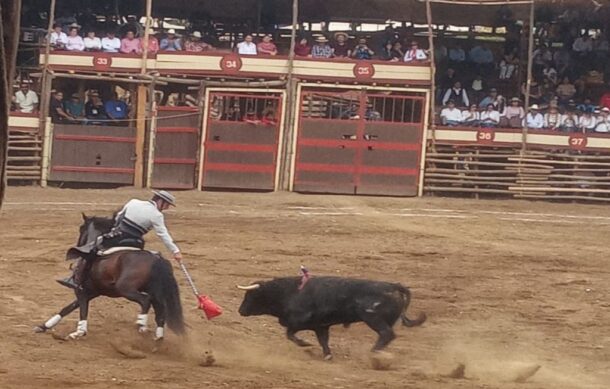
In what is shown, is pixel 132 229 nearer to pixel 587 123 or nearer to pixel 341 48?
pixel 341 48

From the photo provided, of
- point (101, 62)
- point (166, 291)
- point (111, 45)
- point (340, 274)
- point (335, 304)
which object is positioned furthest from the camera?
point (111, 45)

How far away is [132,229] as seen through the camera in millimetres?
10359

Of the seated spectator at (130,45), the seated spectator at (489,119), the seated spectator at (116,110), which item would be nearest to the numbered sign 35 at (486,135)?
the seated spectator at (489,119)

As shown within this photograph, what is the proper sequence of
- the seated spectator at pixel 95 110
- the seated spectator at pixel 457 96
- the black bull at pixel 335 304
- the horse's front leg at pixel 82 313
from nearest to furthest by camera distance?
the black bull at pixel 335 304 < the horse's front leg at pixel 82 313 < the seated spectator at pixel 95 110 < the seated spectator at pixel 457 96

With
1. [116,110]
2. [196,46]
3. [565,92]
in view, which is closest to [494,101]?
[565,92]

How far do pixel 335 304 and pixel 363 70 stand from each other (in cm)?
1560

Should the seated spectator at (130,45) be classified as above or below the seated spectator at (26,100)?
above

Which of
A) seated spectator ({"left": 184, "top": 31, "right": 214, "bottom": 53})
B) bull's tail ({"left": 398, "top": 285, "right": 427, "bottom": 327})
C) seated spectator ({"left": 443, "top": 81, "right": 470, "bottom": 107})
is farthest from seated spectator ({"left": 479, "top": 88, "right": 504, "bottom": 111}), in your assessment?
bull's tail ({"left": 398, "top": 285, "right": 427, "bottom": 327})

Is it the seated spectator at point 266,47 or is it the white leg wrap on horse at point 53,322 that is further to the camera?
the seated spectator at point 266,47

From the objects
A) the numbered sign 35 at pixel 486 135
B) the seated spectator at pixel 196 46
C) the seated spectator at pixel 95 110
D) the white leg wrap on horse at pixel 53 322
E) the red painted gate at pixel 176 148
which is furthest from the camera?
the numbered sign 35 at pixel 486 135

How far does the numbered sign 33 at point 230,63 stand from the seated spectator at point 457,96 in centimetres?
474

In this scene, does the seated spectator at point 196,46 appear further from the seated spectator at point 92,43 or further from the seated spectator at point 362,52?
the seated spectator at point 362,52

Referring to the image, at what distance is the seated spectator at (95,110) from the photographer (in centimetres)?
2481

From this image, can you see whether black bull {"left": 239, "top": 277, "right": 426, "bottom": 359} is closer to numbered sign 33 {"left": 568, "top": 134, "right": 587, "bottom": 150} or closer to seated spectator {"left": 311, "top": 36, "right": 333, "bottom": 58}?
seated spectator {"left": 311, "top": 36, "right": 333, "bottom": 58}
